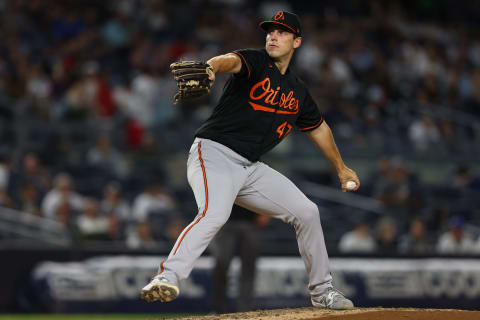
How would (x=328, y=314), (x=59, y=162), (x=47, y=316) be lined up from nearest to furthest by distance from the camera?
(x=328, y=314)
(x=47, y=316)
(x=59, y=162)

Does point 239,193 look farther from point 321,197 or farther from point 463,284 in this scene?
point 321,197

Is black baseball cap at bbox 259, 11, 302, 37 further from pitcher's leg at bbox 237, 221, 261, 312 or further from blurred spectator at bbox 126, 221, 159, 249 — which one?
blurred spectator at bbox 126, 221, 159, 249

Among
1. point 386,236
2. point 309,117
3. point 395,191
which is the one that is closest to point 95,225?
point 386,236

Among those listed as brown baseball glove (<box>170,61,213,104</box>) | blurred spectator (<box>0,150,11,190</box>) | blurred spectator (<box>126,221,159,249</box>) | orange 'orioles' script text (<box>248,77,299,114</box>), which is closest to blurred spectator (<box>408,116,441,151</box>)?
blurred spectator (<box>126,221,159,249</box>)

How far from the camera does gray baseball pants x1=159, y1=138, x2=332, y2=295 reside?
15.8 ft

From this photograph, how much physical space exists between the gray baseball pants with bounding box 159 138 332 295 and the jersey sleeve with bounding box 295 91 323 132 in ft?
1.73

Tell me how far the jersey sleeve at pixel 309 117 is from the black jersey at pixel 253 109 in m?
0.32

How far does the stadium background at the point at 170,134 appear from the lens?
1048cm

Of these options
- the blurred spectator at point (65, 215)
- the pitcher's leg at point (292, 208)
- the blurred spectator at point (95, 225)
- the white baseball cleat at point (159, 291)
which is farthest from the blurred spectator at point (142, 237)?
the white baseball cleat at point (159, 291)

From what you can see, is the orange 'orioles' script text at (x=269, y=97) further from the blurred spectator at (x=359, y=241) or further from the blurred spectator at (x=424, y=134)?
the blurred spectator at (x=424, y=134)

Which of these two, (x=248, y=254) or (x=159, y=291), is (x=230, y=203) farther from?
(x=248, y=254)

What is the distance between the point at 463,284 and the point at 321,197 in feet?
9.34

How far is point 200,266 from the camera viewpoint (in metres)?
9.95

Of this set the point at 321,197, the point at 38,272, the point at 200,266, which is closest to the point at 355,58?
the point at 321,197
